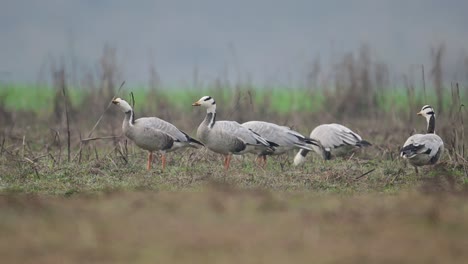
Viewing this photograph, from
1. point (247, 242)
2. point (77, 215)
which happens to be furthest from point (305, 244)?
point (77, 215)

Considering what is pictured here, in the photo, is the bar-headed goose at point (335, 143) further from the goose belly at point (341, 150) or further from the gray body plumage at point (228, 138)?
the gray body plumage at point (228, 138)

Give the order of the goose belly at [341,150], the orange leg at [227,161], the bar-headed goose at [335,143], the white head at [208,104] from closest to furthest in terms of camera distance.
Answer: the orange leg at [227,161], the white head at [208,104], the bar-headed goose at [335,143], the goose belly at [341,150]

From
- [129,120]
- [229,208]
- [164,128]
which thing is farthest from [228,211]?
[129,120]

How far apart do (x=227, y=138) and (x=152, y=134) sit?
106 cm

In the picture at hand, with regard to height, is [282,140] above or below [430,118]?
below

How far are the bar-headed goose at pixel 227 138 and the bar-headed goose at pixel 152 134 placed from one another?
32cm

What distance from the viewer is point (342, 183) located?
10430mm

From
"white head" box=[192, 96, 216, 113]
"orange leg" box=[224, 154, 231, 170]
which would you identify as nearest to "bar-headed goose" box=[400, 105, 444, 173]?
"orange leg" box=[224, 154, 231, 170]

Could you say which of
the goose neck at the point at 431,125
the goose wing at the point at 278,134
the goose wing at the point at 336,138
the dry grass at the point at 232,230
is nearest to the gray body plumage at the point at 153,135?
the goose wing at the point at 278,134

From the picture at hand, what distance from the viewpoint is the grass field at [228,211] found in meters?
6.11

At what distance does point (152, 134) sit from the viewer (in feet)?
39.3

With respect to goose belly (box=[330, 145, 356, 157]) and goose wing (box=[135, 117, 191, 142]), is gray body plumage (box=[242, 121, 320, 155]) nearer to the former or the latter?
goose belly (box=[330, 145, 356, 157])

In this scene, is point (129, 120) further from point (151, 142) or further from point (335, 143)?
point (335, 143)

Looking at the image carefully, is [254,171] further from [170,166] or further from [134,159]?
[134,159]
